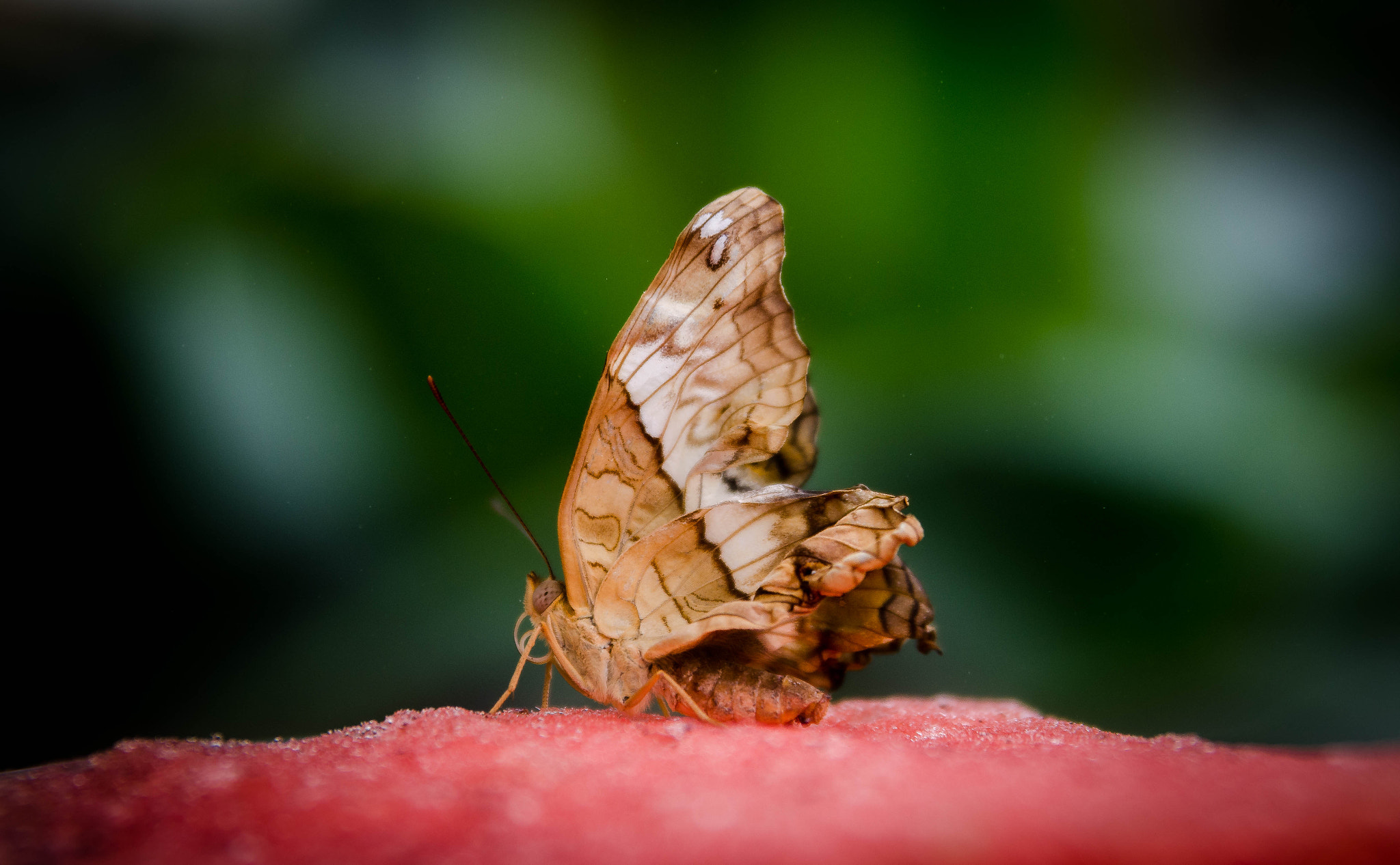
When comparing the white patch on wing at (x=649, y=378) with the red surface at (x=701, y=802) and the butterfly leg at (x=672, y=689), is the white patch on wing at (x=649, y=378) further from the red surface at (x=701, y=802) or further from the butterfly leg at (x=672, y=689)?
the red surface at (x=701, y=802)

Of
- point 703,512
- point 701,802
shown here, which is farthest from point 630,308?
point 701,802

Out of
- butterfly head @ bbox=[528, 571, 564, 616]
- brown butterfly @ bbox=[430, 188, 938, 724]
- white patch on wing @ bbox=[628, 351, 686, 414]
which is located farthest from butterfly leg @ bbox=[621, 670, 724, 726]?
white patch on wing @ bbox=[628, 351, 686, 414]

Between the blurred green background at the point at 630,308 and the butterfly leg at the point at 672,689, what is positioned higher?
the blurred green background at the point at 630,308

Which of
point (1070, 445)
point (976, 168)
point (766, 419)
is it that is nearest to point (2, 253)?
point (766, 419)

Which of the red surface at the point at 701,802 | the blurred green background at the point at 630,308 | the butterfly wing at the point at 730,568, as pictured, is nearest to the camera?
the red surface at the point at 701,802

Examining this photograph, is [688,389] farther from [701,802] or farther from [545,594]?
[701,802]

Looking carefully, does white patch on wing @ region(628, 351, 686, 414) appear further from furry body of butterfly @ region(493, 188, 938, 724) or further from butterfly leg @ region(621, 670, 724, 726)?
butterfly leg @ region(621, 670, 724, 726)

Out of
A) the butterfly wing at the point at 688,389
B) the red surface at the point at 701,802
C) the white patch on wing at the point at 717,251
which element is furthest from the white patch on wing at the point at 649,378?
the red surface at the point at 701,802
